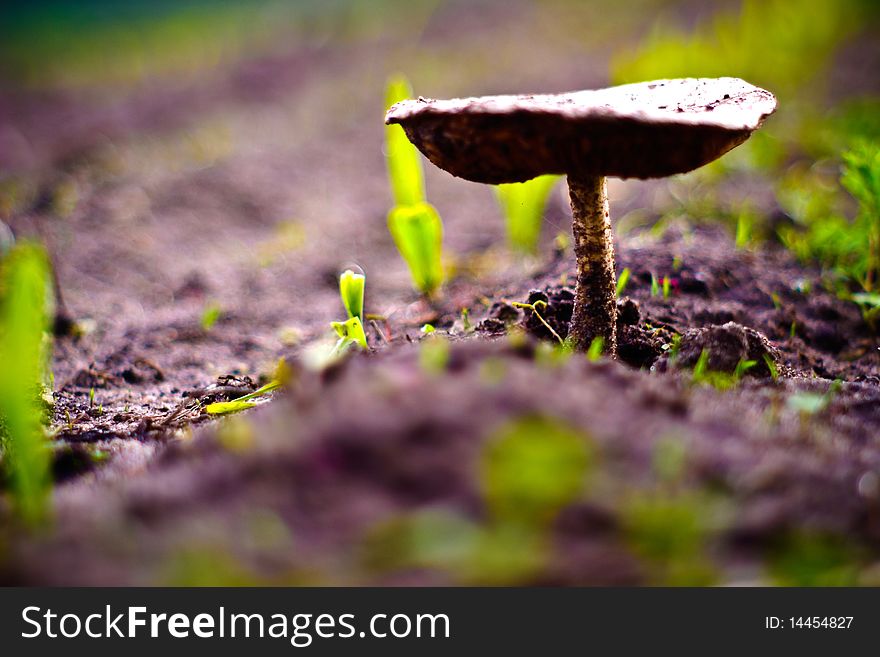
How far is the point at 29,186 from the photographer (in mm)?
4082

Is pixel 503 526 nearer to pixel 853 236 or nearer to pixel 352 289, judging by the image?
pixel 352 289

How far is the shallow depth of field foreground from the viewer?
34.2 inches

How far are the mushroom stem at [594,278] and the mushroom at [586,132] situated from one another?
0.02 m

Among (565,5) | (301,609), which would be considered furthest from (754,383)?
(565,5)

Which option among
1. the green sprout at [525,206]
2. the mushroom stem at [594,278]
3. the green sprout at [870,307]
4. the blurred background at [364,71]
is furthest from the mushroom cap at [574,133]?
the blurred background at [364,71]

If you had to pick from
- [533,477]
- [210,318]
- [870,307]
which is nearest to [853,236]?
[870,307]

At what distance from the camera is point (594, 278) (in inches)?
63.9

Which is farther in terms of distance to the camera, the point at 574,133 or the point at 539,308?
the point at 539,308

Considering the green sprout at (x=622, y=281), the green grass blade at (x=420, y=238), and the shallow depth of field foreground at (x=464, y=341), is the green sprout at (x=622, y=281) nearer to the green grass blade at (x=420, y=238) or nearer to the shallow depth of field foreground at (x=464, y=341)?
the shallow depth of field foreground at (x=464, y=341)

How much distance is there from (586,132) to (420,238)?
4.40 feet

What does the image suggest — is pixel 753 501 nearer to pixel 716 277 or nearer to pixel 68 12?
pixel 716 277

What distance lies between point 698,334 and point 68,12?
9640 millimetres

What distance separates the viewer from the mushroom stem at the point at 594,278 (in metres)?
1.58

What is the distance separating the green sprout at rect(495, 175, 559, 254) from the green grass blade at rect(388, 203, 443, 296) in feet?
1.37
